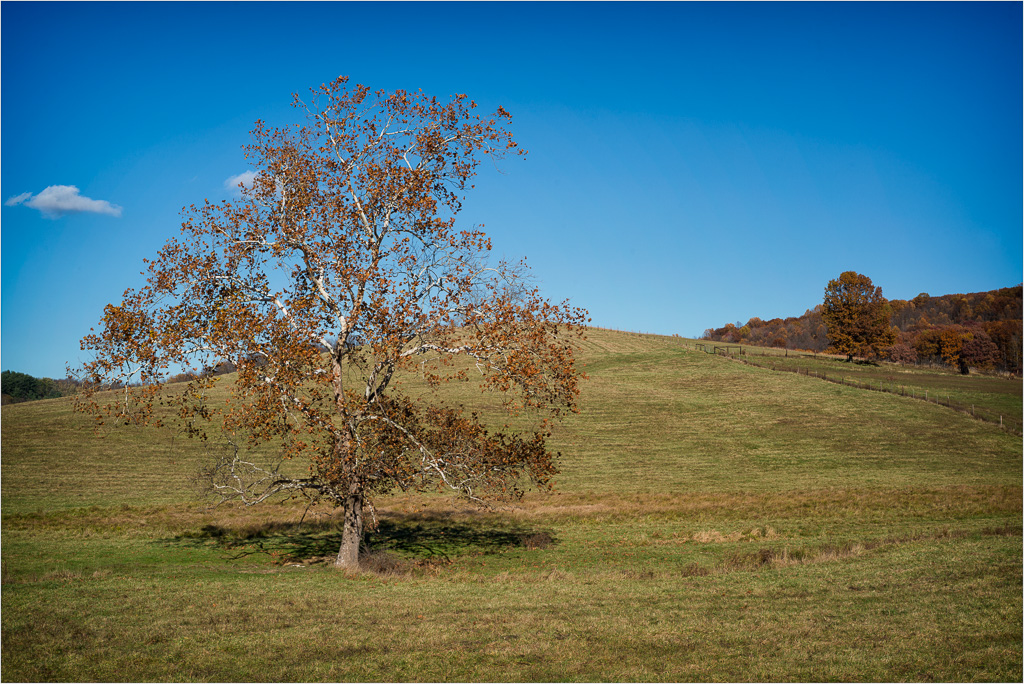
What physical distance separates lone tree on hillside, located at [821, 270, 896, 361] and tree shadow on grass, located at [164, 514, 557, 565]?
286ft

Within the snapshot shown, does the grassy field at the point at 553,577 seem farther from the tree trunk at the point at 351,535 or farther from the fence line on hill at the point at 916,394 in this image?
the fence line on hill at the point at 916,394

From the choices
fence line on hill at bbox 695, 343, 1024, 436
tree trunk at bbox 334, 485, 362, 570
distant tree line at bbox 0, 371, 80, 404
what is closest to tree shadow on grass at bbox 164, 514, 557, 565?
tree trunk at bbox 334, 485, 362, 570

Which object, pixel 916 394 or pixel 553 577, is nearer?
pixel 553 577

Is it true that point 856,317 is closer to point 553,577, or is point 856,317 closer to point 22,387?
point 553,577

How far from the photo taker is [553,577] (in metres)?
17.2

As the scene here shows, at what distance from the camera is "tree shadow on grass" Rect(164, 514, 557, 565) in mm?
21453

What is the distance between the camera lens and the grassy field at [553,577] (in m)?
10.2

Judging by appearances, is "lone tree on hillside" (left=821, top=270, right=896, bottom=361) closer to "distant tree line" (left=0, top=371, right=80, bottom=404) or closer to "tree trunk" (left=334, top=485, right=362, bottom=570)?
"tree trunk" (left=334, top=485, right=362, bottom=570)

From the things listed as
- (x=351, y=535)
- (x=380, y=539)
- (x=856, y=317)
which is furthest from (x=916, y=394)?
(x=351, y=535)

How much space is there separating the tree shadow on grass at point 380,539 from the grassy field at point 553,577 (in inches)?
6.9

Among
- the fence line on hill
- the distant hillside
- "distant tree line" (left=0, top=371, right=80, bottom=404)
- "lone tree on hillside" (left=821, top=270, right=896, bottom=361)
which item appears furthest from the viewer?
the distant hillside

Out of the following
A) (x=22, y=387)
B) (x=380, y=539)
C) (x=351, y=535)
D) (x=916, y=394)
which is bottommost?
(x=380, y=539)

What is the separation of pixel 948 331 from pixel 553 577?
126m

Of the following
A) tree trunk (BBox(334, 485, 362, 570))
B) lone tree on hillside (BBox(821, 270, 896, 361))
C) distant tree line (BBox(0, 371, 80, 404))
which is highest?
lone tree on hillside (BBox(821, 270, 896, 361))
